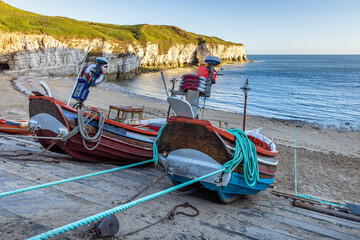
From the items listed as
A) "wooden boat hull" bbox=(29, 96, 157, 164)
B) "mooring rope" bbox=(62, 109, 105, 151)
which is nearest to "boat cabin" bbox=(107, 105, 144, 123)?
"wooden boat hull" bbox=(29, 96, 157, 164)

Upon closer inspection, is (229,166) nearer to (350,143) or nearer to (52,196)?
(52,196)

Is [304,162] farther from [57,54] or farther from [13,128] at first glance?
[57,54]

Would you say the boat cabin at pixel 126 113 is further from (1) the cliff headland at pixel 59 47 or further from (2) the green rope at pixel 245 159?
(1) the cliff headland at pixel 59 47

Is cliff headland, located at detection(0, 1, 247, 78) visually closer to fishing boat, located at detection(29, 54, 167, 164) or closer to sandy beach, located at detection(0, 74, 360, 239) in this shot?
sandy beach, located at detection(0, 74, 360, 239)

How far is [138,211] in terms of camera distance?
15.3 ft

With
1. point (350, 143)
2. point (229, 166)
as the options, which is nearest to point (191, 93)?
point (229, 166)

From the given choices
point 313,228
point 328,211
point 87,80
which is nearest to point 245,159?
point 313,228

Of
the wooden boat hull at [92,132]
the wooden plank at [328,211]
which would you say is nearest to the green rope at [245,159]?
the wooden plank at [328,211]

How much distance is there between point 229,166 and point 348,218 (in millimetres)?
3274

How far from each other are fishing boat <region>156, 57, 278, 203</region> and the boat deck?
Answer: 57cm

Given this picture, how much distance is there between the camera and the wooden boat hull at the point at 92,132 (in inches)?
297

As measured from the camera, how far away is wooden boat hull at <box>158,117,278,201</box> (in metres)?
5.30

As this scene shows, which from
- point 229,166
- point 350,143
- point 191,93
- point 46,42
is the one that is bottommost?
point 350,143

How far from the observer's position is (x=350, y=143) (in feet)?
57.6
